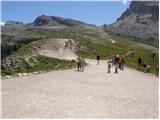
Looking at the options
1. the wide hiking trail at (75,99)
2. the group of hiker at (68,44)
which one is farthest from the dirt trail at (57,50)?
the wide hiking trail at (75,99)

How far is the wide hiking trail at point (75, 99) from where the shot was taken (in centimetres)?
2550

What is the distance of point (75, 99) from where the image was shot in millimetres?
30547

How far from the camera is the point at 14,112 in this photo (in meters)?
25.4

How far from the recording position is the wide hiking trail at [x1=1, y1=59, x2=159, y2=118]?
83.7ft

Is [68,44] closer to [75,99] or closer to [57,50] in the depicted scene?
[57,50]

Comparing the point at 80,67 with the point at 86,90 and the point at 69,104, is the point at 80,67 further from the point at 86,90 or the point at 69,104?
the point at 69,104

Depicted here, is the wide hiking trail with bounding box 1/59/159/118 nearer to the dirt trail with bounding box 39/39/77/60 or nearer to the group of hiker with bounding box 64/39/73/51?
the dirt trail with bounding box 39/39/77/60

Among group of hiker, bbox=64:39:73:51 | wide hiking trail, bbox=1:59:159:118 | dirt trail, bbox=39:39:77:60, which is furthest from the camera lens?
group of hiker, bbox=64:39:73:51

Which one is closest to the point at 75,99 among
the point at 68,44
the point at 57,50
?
the point at 57,50

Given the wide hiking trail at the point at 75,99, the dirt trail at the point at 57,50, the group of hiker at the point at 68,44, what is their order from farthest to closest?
the group of hiker at the point at 68,44, the dirt trail at the point at 57,50, the wide hiking trail at the point at 75,99

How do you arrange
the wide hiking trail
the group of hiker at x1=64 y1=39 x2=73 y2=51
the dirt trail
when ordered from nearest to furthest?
the wide hiking trail < the dirt trail < the group of hiker at x1=64 y1=39 x2=73 y2=51

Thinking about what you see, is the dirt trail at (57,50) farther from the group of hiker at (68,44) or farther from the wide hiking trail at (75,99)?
the wide hiking trail at (75,99)

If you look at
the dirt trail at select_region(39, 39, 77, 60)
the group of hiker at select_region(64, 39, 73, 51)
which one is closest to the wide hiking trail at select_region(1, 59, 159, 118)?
the dirt trail at select_region(39, 39, 77, 60)

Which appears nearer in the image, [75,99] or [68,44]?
[75,99]
